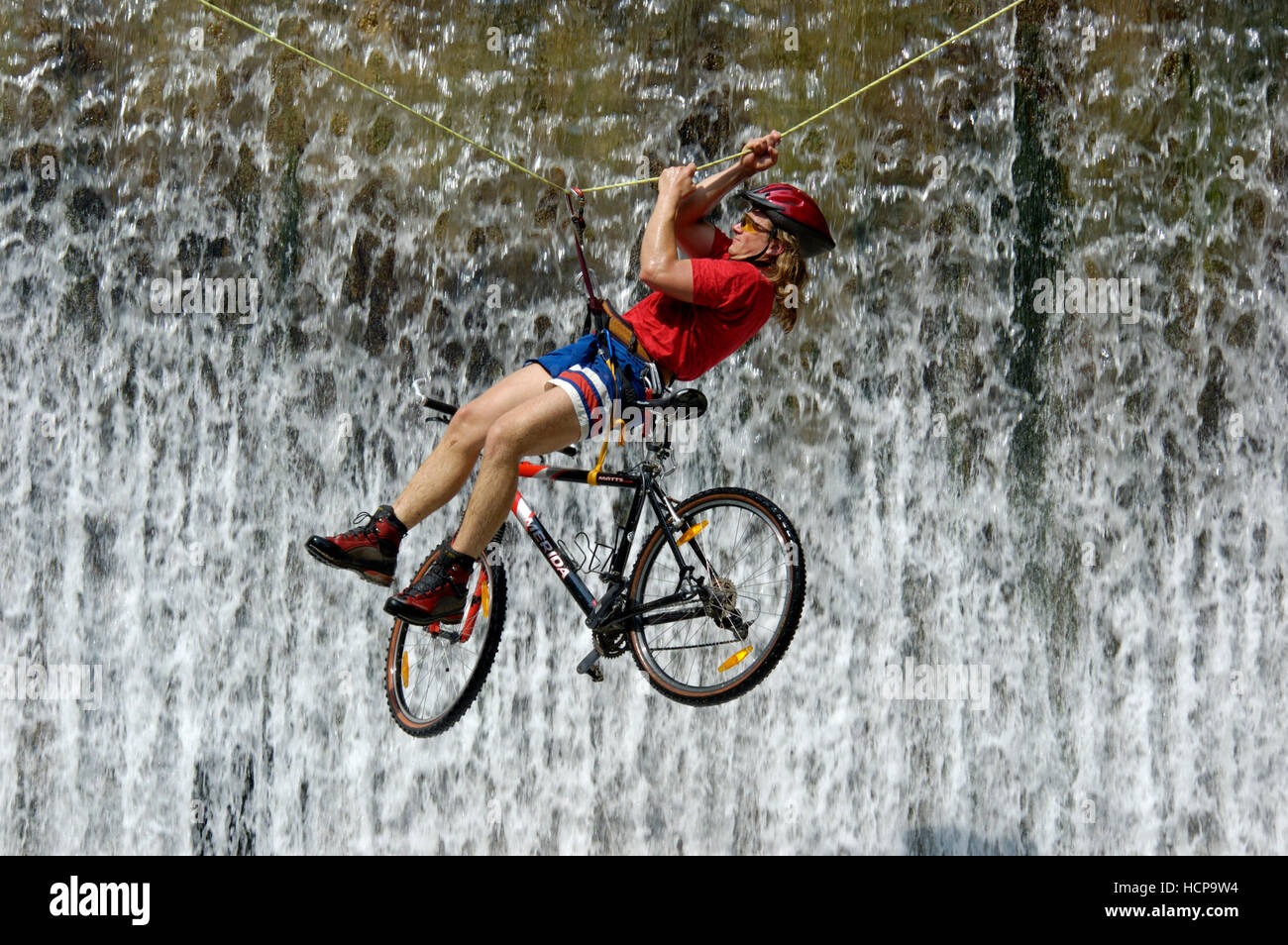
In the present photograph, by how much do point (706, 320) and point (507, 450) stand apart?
91 cm

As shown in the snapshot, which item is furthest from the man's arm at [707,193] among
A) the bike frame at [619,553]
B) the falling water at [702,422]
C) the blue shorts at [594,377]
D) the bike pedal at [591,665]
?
the falling water at [702,422]

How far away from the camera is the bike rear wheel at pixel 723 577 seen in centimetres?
509

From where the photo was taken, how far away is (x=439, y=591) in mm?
5023

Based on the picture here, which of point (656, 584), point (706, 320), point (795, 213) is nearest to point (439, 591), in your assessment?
point (656, 584)

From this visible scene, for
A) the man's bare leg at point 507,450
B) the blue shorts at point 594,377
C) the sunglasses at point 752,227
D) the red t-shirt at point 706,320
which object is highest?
the sunglasses at point 752,227

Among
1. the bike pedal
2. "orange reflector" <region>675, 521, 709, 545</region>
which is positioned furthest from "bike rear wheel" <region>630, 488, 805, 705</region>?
the bike pedal

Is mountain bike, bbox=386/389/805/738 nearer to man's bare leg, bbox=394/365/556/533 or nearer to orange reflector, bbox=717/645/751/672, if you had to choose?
orange reflector, bbox=717/645/751/672

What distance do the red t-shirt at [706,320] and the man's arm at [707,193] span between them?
176 millimetres

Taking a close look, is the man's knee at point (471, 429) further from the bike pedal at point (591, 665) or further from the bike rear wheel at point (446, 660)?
the bike pedal at point (591, 665)

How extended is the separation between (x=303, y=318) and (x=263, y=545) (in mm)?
1478

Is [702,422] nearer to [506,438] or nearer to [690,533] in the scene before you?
[690,533]

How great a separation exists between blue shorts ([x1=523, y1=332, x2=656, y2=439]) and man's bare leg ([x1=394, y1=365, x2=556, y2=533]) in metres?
0.09

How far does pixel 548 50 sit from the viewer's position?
358 inches

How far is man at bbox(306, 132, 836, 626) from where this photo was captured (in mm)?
5008
